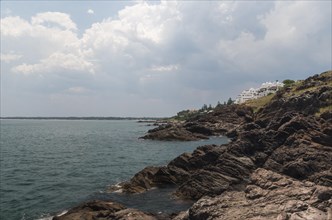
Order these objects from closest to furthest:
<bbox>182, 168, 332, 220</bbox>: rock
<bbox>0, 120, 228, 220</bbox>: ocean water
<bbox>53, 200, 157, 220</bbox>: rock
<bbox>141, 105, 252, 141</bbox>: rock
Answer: <bbox>182, 168, 332, 220</bbox>: rock < <bbox>53, 200, 157, 220</bbox>: rock < <bbox>0, 120, 228, 220</bbox>: ocean water < <bbox>141, 105, 252, 141</bbox>: rock

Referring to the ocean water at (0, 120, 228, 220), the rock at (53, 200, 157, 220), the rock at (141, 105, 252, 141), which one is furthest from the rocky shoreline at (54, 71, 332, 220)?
the rock at (141, 105, 252, 141)

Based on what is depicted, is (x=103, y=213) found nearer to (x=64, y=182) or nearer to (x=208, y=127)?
(x=64, y=182)

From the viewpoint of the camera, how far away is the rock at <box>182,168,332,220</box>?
60.2 feet

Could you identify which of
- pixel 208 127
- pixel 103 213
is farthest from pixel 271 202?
pixel 208 127

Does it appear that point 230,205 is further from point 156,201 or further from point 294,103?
point 294,103

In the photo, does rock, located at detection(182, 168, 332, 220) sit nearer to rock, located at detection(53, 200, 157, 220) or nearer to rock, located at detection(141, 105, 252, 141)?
rock, located at detection(53, 200, 157, 220)

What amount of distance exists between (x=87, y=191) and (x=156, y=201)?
36.7 ft

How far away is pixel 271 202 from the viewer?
20.1m

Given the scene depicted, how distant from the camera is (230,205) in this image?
70.7 feet

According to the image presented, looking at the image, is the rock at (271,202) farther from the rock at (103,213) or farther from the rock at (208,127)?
the rock at (208,127)

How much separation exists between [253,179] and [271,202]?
5.14 metres

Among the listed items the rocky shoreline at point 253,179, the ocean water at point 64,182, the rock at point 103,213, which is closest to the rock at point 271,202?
the rocky shoreline at point 253,179

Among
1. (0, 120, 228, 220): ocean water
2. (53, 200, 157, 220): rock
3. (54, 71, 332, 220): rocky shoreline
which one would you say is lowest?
(0, 120, 228, 220): ocean water

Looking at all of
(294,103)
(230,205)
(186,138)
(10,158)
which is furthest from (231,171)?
(294,103)
